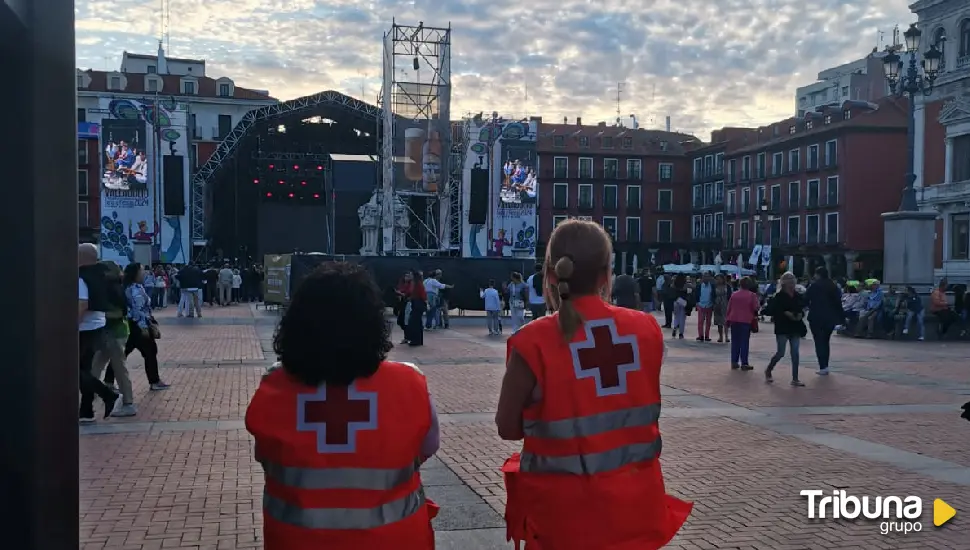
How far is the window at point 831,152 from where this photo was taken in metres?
56.2

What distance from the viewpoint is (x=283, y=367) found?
2504mm

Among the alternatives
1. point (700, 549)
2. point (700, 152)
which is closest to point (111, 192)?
point (700, 549)

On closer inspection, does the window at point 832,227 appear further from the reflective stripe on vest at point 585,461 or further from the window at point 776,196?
the reflective stripe on vest at point 585,461

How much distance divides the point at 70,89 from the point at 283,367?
131 cm

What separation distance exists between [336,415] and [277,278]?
79.1 feet

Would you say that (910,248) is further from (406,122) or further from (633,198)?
(633,198)

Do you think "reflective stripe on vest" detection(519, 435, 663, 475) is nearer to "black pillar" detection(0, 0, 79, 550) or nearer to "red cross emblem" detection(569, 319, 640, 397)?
"red cross emblem" detection(569, 319, 640, 397)

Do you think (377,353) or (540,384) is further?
(540,384)

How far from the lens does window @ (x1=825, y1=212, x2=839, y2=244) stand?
5603cm

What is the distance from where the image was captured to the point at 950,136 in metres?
40.2

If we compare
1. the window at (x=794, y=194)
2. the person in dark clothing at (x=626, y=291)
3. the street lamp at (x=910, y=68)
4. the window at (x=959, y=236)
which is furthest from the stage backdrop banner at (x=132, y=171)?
the window at (x=794, y=194)

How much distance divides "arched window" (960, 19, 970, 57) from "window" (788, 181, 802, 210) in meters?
21.6

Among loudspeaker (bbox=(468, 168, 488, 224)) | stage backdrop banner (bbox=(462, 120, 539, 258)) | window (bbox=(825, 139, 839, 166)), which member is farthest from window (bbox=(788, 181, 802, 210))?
loudspeaker (bbox=(468, 168, 488, 224))

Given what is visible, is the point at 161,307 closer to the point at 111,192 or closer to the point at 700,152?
the point at 111,192
